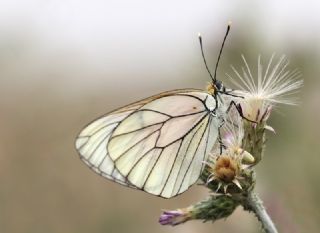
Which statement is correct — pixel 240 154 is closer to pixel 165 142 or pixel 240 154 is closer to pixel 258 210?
pixel 258 210

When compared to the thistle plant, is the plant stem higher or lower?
lower

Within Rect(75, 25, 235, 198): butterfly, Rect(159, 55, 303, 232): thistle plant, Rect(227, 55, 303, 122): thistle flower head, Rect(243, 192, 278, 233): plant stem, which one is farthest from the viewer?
Rect(75, 25, 235, 198): butterfly

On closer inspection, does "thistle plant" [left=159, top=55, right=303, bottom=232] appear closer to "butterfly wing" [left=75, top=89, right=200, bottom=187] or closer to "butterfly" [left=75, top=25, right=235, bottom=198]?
"butterfly" [left=75, top=25, right=235, bottom=198]

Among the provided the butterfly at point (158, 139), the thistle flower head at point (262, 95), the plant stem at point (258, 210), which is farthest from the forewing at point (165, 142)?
the plant stem at point (258, 210)

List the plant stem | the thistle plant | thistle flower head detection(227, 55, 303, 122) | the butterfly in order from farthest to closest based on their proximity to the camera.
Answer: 1. the butterfly
2. thistle flower head detection(227, 55, 303, 122)
3. the thistle plant
4. the plant stem

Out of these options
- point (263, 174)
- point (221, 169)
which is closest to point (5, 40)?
point (263, 174)

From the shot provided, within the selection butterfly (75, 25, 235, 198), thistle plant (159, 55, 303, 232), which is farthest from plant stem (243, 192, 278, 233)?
butterfly (75, 25, 235, 198)

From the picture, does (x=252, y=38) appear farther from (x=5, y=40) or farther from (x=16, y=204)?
(x=16, y=204)

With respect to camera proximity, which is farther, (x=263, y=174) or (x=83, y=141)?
(x=263, y=174)
